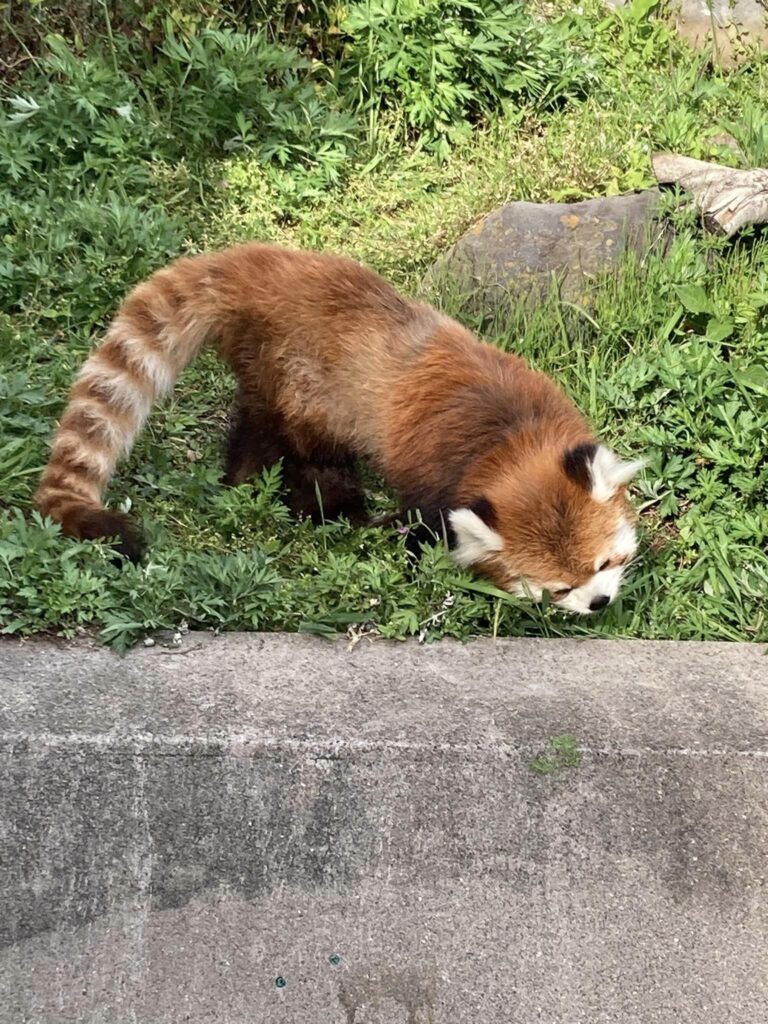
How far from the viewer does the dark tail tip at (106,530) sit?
305 cm

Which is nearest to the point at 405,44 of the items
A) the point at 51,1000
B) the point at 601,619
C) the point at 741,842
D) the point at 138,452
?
the point at 138,452

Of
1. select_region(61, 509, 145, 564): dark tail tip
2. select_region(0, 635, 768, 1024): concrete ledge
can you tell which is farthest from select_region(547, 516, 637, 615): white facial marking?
select_region(61, 509, 145, 564): dark tail tip

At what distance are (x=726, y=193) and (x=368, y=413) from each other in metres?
1.95

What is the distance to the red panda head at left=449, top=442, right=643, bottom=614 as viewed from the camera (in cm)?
326

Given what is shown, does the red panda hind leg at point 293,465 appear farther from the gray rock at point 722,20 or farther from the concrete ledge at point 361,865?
the gray rock at point 722,20

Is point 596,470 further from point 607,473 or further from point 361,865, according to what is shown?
point 361,865

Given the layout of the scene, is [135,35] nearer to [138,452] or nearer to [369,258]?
[369,258]

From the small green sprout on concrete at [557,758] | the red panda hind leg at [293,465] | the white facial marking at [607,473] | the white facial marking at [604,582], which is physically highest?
the white facial marking at [607,473]

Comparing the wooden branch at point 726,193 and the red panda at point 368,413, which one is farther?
the wooden branch at point 726,193

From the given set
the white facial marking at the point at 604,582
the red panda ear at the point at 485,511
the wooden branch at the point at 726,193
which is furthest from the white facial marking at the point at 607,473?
the wooden branch at the point at 726,193

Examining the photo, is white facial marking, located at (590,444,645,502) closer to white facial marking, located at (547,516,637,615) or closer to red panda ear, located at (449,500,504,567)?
white facial marking, located at (547,516,637,615)

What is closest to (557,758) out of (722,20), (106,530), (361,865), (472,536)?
(361,865)

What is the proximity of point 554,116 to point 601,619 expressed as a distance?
3025 millimetres

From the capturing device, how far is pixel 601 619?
3348mm
